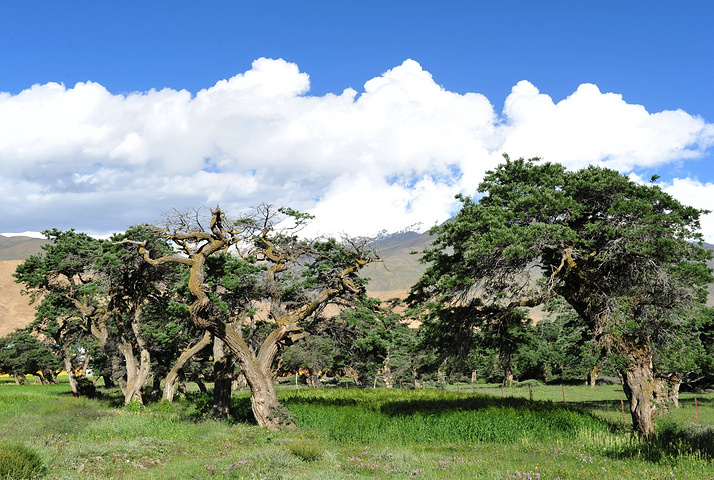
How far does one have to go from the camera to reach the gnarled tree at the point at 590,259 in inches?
585

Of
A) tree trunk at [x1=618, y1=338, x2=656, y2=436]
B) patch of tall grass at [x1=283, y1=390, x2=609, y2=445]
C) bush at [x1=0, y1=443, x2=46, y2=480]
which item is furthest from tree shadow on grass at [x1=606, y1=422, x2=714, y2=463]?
bush at [x1=0, y1=443, x2=46, y2=480]

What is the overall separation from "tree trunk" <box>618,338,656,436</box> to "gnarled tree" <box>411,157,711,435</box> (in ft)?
0.11

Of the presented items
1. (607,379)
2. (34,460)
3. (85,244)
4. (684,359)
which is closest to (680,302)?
(684,359)

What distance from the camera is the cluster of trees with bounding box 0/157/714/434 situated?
15234mm

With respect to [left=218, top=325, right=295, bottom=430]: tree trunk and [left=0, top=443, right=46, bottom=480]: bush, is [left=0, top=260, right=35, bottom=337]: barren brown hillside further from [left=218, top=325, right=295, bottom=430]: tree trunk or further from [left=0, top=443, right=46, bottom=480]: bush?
[left=0, top=443, right=46, bottom=480]: bush

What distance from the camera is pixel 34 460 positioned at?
10656mm

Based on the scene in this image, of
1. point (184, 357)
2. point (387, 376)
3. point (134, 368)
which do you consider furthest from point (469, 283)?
point (387, 376)

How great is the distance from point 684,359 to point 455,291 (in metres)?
7.17

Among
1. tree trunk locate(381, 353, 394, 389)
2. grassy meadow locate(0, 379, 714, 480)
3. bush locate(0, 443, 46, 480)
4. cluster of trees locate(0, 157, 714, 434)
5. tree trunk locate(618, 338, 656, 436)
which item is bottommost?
tree trunk locate(381, 353, 394, 389)

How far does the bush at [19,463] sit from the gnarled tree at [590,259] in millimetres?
12100

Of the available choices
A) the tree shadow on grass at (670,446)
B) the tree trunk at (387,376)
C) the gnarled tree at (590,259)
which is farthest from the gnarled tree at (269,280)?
the tree trunk at (387,376)

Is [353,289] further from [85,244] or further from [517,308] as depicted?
[85,244]

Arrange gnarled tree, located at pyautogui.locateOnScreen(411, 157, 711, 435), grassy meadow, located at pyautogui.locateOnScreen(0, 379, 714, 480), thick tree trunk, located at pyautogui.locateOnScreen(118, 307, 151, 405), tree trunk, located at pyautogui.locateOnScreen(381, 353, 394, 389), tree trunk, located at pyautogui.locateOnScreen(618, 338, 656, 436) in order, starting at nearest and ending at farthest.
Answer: grassy meadow, located at pyautogui.locateOnScreen(0, 379, 714, 480) < gnarled tree, located at pyautogui.locateOnScreen(411, 157, 711, 435) < tree trunk, located at pyautogui.locateOnScreen(618, 338, 656, 436) < thick tree trunk, located at pyautogui.locateOnScreen(118, 307, 151, 405) < tree trunk, located at pyautogui.locateOnScreen(381, 353, 394, 389)

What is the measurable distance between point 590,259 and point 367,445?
32.4 feet
